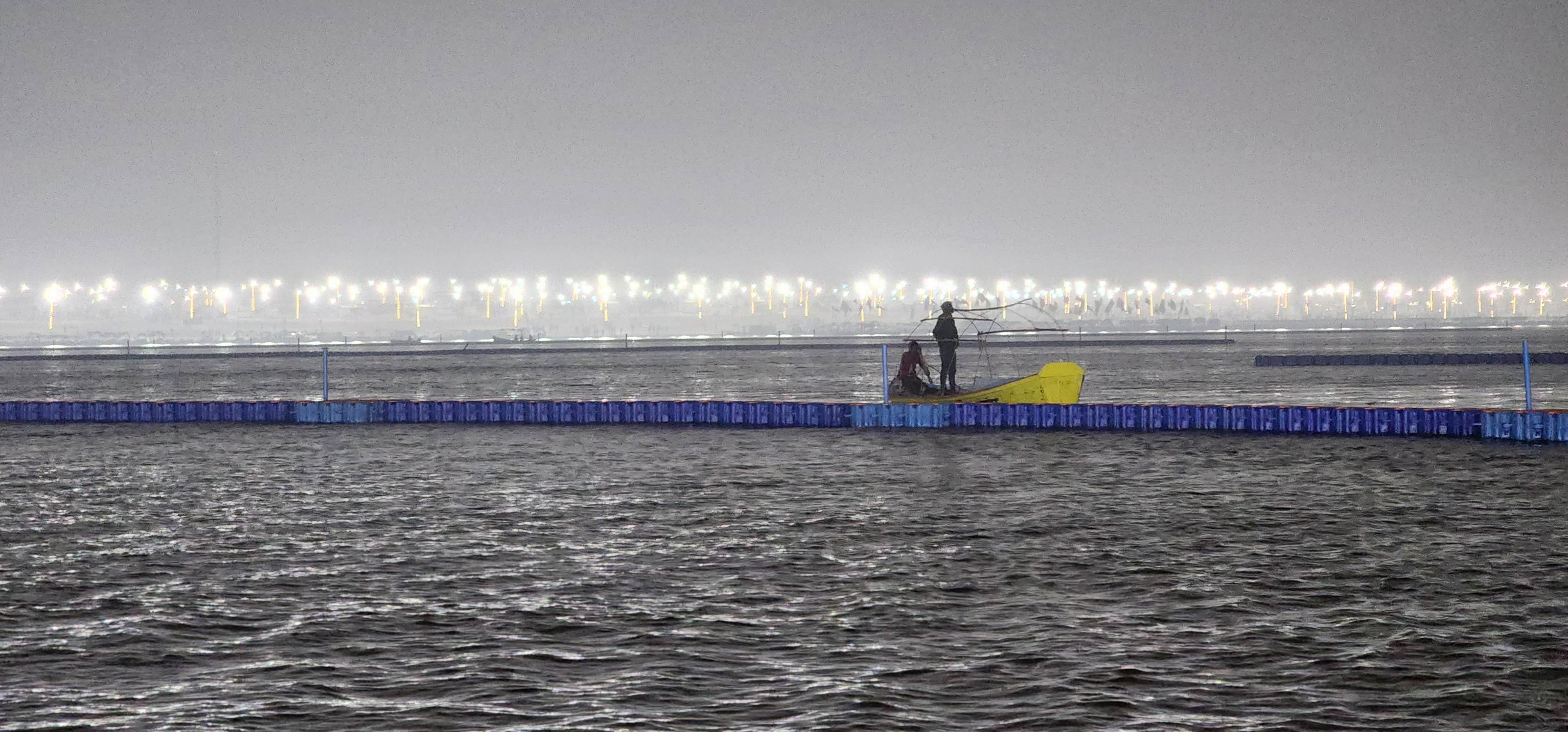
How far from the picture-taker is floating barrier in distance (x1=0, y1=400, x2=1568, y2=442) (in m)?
31.6

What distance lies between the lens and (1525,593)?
12.9 meters

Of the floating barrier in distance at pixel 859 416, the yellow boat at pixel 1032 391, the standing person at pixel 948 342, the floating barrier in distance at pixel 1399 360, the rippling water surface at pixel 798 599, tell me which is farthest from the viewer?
the floating barrier in distance at pixel 1399 360

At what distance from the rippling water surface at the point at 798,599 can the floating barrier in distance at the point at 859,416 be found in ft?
20.3

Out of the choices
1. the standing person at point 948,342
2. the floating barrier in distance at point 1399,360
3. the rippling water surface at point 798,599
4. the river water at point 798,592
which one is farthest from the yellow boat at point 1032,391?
the floating barrier in distance at point 1399,360

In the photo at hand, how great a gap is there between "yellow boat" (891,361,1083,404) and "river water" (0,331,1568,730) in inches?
311

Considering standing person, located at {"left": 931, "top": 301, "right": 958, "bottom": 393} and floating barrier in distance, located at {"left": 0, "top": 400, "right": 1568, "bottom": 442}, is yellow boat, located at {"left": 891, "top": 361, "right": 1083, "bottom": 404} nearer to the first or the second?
standing person, located at {"left": 931, "top": 301, "right": 958, "bottom": 393}

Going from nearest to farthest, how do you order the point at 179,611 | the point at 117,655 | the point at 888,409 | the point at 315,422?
the point at 117,655 → the point at 179,611 → the point at 888,409 → the point at 315,422

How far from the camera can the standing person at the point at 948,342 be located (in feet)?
114

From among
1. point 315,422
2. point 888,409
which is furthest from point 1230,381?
point 315,422

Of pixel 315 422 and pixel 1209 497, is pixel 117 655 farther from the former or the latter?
pixel 315 422

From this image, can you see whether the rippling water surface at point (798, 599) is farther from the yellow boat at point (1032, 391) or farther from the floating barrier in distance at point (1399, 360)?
the floating barrier in distance at point (1399, 360)

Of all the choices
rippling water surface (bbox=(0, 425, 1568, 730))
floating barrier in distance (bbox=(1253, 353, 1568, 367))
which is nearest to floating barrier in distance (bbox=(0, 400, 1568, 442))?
rippling water surface (bbox=(0, 425, 1568, 730))

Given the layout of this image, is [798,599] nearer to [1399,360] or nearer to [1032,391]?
[1032,391]

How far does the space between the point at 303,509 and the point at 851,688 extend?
12.6 metres
